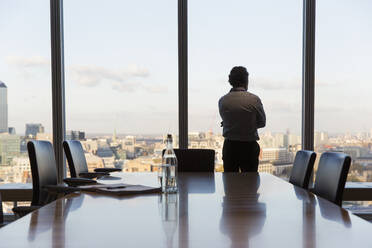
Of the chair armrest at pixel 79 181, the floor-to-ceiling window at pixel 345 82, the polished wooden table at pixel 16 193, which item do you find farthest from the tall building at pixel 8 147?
the floor-to-ceiling window at pixel 345 82

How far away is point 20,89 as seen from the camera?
500cm

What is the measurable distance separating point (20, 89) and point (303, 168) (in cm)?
359

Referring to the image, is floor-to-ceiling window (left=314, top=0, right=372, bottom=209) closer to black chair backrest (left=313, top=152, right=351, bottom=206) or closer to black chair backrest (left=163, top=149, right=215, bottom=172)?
black chair backrest (left=163, top=149, right=215, bottom=172)

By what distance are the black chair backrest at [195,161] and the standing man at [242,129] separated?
0.43 metres

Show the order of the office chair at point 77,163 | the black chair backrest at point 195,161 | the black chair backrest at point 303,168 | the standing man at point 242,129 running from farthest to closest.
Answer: the standing man at point 242,129 < the black chair backrest at point 195,161 < the office chair at point 77,163 < the black chair backrest at point 303,168

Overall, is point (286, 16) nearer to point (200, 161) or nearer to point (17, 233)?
point (200, 161)

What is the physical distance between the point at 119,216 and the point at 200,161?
2013mm

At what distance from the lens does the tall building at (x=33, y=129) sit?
5.00 m

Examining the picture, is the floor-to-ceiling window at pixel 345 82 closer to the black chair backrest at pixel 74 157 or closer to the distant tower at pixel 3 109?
the black chair backrest at pixel 74 157

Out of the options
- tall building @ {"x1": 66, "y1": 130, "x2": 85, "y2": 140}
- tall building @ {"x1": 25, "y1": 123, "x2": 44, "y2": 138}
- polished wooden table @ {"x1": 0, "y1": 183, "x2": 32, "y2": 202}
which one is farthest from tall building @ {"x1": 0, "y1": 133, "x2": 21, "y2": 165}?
tall building @ {"x1": 66, "y1": 130, "x2": 85, "y2": 140}

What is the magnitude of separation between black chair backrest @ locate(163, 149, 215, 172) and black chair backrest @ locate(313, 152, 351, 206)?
3.74ft

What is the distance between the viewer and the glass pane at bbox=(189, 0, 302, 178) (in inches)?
196

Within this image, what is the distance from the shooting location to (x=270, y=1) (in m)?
4.98

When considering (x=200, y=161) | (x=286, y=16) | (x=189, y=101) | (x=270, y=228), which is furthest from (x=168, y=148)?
(x=286, y=16)
